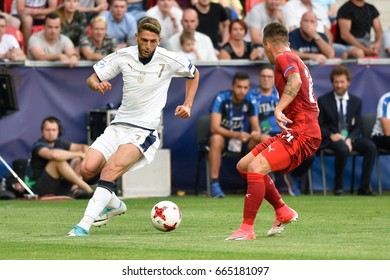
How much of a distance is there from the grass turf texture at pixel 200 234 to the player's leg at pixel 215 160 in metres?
1.40

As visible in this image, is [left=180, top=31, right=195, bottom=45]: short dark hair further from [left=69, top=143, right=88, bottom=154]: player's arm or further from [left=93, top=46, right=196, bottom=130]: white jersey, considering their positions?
[left=93, top=46, right=196, bottom=130]: white jersey

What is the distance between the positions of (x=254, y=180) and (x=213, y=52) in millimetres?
9522

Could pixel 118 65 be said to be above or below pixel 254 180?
above

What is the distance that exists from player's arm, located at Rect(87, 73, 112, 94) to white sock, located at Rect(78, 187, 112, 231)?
1095mm

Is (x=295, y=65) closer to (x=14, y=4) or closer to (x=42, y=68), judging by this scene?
(x=42, y=68)

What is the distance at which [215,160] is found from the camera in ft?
67.9

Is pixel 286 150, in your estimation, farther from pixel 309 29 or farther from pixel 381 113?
pixel 309 29

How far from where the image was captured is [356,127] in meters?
21.2

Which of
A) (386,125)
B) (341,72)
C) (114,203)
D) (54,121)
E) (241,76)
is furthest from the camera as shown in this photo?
(386,125)

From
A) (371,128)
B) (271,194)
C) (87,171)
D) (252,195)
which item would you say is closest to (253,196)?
(252,195)

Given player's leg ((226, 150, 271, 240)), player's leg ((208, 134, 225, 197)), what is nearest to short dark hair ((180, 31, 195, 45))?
player's leg ((208, 134, 225, 197))

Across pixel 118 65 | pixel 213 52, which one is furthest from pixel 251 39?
pixel 118 65

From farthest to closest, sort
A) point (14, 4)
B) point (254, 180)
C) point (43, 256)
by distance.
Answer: point (14, 4) < point (254, 180) < point (43, 256)

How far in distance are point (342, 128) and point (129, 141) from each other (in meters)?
7.79
